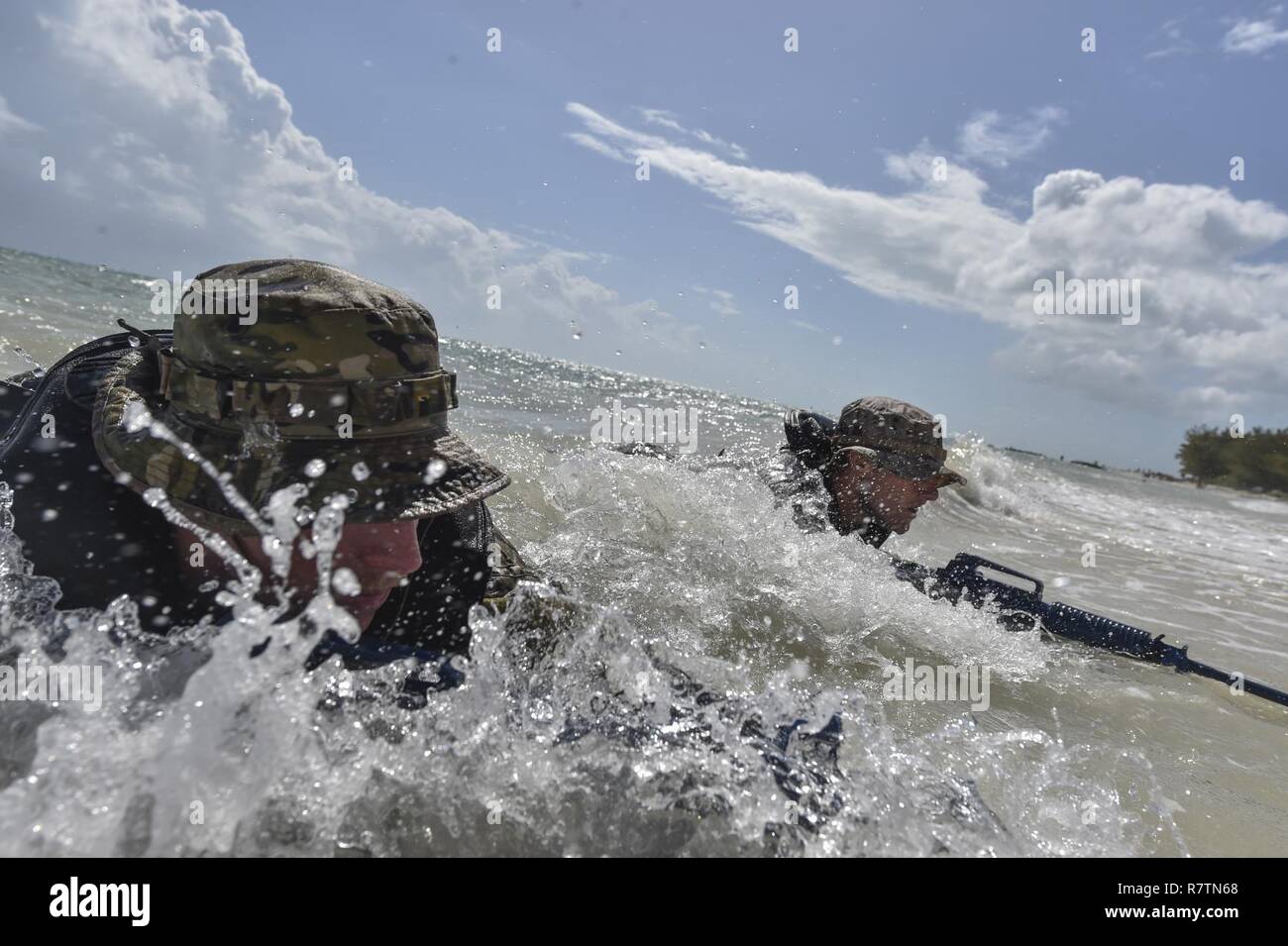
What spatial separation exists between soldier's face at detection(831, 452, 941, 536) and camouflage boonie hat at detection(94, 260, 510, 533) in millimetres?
3178

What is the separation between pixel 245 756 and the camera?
4.52 ft

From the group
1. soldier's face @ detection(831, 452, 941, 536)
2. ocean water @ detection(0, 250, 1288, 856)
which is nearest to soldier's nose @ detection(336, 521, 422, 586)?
ocean water @ detection(0, 250, 1288, 856)

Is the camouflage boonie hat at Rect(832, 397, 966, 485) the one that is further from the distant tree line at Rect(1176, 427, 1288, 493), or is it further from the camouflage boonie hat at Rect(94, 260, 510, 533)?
the distant tree line at Rect(1176, 427, 1288, 493)

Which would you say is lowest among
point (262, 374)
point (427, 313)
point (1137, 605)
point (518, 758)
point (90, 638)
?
point (1137, 605)

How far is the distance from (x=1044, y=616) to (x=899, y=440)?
1.34 m

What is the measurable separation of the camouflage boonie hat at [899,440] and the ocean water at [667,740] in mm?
584

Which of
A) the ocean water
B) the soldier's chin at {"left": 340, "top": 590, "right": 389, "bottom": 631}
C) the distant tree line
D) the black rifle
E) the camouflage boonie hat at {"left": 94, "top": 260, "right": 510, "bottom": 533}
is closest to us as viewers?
the ocean water

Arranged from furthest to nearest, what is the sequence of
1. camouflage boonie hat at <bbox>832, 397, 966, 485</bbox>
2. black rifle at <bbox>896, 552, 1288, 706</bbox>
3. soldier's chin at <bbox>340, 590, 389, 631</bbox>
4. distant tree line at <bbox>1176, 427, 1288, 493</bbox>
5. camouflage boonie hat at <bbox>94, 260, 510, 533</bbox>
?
distant tree line at <bbox>1176, 427, 1288, 493</bbox> < camouflage boonie hat at <bbox>832, 397, 966, 485</bbox> < black rifle at <bbox>896, 552, 1288, 706</bbox> < soldier's chin at <bbox>340, 590, 389, 631</bbox> < camouflage boonie hat at <bbox>94, 260, 510, 533</bbox>

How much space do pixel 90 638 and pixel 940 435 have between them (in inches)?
173

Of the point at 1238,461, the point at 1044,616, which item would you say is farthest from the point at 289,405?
the point at 1238,461

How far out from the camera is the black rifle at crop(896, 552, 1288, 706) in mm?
3943

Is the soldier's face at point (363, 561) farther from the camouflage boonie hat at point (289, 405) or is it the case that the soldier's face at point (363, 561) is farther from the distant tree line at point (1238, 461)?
the distant tree line at point (1238, 461)

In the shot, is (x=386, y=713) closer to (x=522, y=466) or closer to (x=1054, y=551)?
(x=522, y=466)
